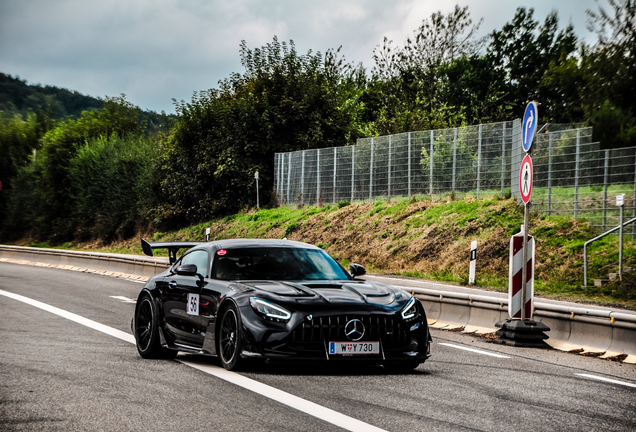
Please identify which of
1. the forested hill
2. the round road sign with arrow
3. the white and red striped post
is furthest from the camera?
the forested hill

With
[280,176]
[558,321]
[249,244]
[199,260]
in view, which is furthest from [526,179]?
[280,176]

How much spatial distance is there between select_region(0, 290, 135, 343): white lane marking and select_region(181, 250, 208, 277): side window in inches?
78.6

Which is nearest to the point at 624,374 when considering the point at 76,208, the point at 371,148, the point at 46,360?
the point at 46,360

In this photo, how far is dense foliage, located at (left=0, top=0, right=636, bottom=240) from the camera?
4331 cm

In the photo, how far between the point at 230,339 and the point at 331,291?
3.57 ft

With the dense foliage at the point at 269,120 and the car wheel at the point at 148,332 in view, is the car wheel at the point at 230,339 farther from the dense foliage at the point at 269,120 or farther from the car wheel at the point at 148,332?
the dense foliage at the point at 269,120

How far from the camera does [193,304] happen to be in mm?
8305

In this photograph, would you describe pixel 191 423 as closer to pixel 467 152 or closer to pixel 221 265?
pixel 221 265

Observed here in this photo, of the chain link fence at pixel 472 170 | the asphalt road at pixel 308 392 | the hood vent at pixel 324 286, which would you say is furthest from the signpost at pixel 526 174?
the chain link fence at pixel 472 170

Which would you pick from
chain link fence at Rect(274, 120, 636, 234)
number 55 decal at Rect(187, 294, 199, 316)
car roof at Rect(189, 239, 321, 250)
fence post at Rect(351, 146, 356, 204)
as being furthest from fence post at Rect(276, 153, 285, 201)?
number 55 decal at Rect(187, 294, 199, 316)

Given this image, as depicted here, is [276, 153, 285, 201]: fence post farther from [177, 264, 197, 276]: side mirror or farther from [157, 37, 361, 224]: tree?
[177, 264, 197, 276]: side mirror

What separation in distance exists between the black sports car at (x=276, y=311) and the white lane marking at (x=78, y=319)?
2.00 metres

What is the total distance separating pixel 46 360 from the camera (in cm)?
839

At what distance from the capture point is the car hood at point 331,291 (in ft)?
24.2
